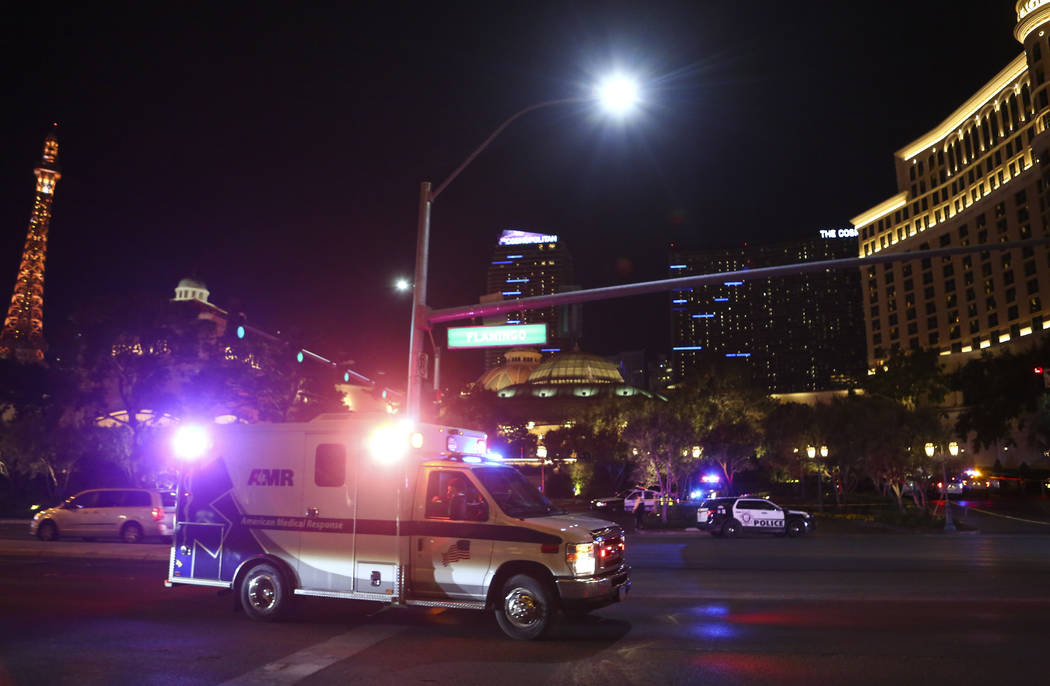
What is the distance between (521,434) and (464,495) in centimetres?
7954

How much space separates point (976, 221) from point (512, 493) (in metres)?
123

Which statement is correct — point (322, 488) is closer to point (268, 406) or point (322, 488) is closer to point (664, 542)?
point (664, 542)

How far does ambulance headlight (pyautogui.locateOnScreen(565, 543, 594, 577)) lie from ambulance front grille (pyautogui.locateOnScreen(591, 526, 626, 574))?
5.0 inches

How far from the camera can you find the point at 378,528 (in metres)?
10.5

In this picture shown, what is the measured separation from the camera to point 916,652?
8883 millimetres

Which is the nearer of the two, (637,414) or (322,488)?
(322,488)

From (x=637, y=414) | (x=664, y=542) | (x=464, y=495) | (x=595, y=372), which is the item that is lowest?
(x=664, y=542)

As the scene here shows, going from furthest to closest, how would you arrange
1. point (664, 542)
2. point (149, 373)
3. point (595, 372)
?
point (595, 372), point (149, 373), point (664, 542)

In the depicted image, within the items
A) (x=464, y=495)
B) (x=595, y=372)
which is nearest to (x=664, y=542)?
(x=464, y=495)

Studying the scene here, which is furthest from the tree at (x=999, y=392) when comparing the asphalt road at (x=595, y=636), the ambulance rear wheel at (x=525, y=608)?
the ambulance rear wheel at (x=525, y=608)

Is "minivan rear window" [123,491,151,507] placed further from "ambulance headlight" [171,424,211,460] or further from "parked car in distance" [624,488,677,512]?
"parked car in distance" [624,488,677,512]

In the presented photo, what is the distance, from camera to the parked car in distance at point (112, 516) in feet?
81.9

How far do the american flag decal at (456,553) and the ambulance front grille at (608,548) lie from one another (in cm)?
181

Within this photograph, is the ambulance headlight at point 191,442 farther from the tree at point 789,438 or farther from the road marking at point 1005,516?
the tree at point 789,438
